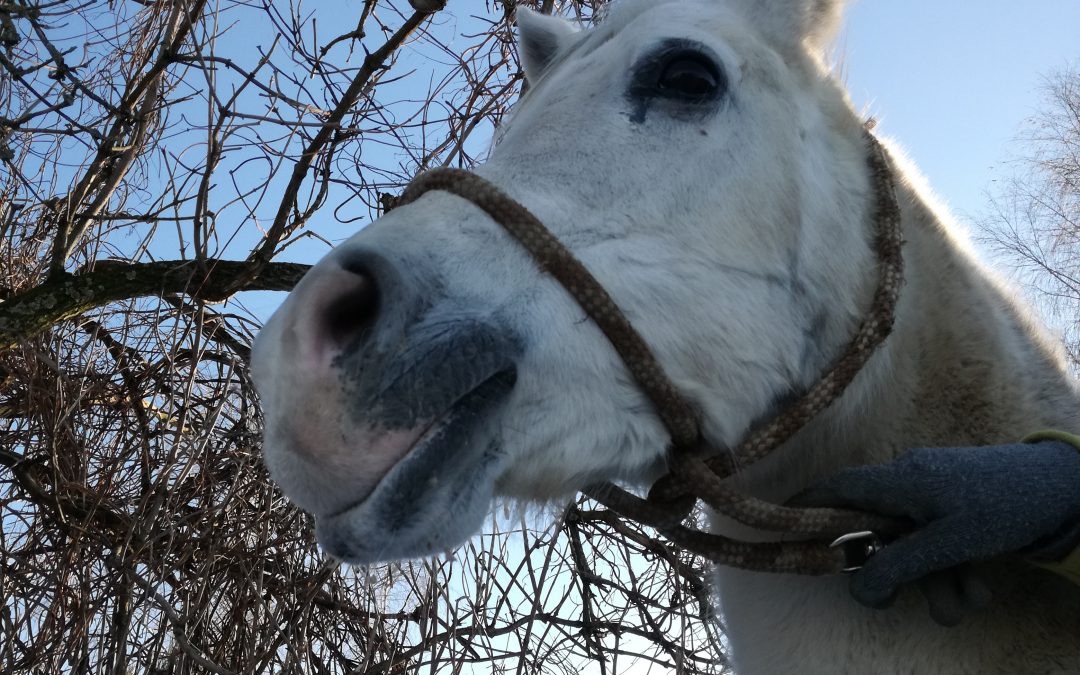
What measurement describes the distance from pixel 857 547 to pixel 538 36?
154cm

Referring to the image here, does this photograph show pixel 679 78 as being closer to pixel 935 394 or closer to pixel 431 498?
pixel 935 394

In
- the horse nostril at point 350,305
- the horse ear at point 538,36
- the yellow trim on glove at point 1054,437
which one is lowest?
the yellow trim on glove at point 1054,437

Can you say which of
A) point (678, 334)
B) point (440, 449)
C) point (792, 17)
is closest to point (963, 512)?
point (678, 334)

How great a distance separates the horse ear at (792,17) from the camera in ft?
5.92

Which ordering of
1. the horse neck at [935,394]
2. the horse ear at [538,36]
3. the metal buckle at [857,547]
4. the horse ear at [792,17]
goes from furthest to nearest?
the horse ear at [538,36]
the horse ear at [792,17]
the horse neck at [935,394]
the metal buckle at [857,547]

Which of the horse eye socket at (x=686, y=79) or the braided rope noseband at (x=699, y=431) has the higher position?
the horse eye socket at (x=686, y=79)

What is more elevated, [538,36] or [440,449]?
[538,36]

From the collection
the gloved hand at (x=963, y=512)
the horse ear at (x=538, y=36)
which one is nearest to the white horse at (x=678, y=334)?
the gloved hand at (x=963, y=512)

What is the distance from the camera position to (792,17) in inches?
71.7

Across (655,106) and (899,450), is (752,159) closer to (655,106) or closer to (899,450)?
(655,106)

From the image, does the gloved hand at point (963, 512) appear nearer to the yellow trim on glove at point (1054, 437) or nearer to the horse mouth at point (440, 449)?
the yellow trim on glove at point (1054, 437)

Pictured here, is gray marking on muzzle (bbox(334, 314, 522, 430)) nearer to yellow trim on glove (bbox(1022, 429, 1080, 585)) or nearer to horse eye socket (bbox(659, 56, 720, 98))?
horse eye socket (bbox(659, 56, 720, 98))

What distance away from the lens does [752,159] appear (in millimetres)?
1562

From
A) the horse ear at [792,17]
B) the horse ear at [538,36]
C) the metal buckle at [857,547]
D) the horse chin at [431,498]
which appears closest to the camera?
the horse chin at [431,498]
